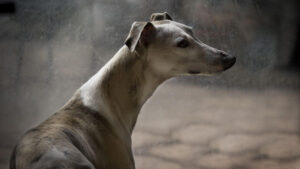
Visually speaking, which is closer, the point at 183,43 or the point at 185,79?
the point at 183,43

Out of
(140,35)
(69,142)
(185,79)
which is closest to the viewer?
(69,142)

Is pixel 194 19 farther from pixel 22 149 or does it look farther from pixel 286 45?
pixel 22 149

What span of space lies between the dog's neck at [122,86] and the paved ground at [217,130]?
103 centimetres

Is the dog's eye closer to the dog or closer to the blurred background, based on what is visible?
the dog

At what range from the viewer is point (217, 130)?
343cm

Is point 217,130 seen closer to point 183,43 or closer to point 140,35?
point 183,43

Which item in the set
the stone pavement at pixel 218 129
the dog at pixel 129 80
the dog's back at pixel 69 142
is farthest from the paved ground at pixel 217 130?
the dog's back at pixel 69 142

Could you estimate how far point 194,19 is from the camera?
132 inches

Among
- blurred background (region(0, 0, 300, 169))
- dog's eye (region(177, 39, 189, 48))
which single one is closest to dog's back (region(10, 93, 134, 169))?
dog's eye (region(177, 39, 189, 48))

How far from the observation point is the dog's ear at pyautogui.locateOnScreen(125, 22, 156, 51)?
7.21ft

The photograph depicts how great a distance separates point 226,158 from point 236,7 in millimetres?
1049

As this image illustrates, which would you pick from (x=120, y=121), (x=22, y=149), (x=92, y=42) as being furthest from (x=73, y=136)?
(x=92, y=42)

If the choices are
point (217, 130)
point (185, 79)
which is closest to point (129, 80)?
point (185, 79)

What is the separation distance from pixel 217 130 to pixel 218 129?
1 cm
